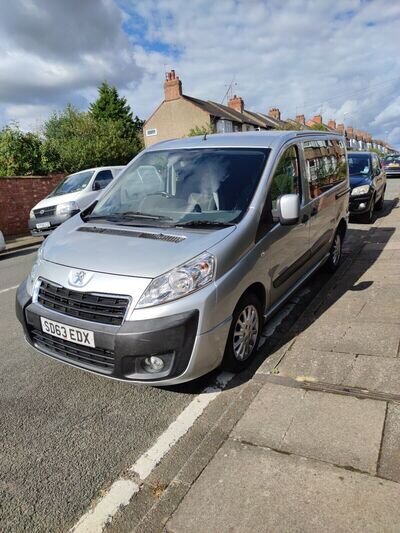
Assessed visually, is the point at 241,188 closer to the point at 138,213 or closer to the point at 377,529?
the point at 138,213

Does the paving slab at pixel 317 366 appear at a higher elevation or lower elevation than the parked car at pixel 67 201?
lower

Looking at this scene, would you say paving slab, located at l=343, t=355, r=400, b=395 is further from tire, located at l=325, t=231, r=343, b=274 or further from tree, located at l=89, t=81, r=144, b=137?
tree, located at l=89, t=81, r=144, b=137

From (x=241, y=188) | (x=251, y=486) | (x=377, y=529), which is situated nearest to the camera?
(x=377, y=529)

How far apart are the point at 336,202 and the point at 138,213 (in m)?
3.13

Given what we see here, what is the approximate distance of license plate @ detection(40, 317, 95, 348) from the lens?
274 cm

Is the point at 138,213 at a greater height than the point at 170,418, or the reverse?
the point at 138,213

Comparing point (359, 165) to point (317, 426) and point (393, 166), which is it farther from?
point (393, 166)

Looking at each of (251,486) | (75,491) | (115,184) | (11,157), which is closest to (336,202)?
(115,184)

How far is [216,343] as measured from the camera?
2.88 m

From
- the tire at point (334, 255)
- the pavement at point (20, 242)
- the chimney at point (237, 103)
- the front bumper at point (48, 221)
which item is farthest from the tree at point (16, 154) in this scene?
the chimney at point (237, 103)

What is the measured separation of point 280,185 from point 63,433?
2.75m

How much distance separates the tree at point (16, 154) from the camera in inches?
626

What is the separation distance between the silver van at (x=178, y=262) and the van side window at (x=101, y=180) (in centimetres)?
770

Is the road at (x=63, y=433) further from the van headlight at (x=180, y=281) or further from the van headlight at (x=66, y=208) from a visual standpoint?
the van headlight at (x=66, y=208)
